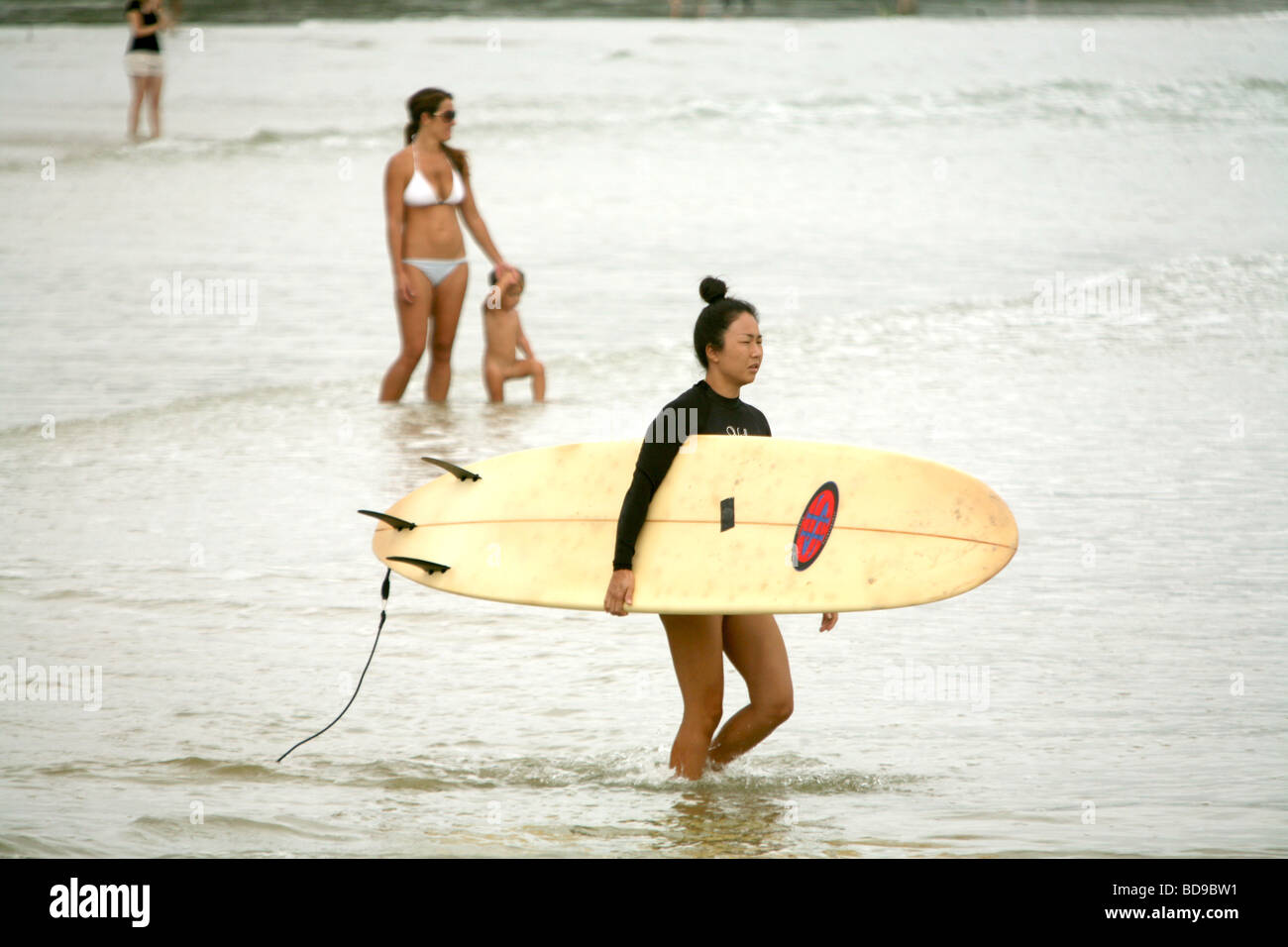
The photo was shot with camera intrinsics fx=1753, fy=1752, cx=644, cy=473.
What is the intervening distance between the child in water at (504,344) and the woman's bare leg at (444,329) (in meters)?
0.21

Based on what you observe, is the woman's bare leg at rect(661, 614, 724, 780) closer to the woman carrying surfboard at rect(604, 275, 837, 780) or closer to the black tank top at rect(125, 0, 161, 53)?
the woman carrying surfboard at rect(604, 275, 837, 780)

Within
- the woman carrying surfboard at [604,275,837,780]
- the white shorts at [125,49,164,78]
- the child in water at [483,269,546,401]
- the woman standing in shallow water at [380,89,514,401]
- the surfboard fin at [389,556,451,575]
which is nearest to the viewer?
the woman carrying surfboard at [604,275,837,780]

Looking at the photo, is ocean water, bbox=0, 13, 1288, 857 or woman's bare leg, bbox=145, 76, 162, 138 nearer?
ocean water, bbox=0, 13, 1288, 857

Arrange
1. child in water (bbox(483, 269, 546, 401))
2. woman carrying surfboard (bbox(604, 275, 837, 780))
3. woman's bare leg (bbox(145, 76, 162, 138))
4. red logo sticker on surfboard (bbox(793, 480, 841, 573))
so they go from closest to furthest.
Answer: woman carrying surfboard (bbox(604, 275, 837, 780)), red logo sticker on surfboard (bbox(793, 480, 841, 573)), child in water (bbox(483, 269, 546, 401)), woman's bare leg (bbox(145, 76, 162, 138))

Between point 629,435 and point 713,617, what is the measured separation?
4.81m

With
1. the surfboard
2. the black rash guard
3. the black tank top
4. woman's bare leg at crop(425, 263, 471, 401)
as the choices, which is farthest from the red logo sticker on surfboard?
the black tank top

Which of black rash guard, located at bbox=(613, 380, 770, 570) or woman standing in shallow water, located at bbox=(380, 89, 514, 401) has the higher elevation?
woman standing in shallow water, located at bbox=(380, 89, 514, 401)

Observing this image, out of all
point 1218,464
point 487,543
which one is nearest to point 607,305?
point 1218,464

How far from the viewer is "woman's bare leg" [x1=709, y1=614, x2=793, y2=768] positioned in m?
4.55

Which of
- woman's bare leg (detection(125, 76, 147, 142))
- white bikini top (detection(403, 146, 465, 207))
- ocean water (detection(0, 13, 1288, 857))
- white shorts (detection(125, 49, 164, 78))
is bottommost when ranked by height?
ocean water (detection(0, 13, 1288, 857))

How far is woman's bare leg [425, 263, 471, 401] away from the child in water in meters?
0.21

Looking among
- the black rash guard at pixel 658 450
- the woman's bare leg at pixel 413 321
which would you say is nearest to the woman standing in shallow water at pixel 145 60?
the woman's bare leg at pixel 413 321

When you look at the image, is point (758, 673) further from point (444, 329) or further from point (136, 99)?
point (136, 99)

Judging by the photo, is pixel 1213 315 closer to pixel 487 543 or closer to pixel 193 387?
pixel 193 387
